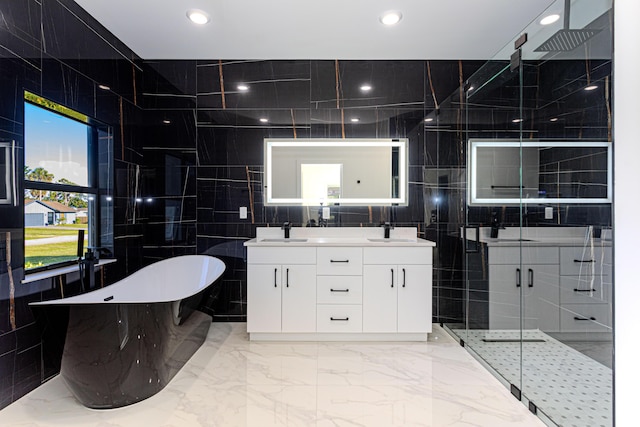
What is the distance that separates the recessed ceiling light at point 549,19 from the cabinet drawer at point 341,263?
1938mm

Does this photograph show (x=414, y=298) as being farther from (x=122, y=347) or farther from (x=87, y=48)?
(x=87, y=48)

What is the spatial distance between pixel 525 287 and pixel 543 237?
0.38 metres

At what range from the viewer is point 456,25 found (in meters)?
2.78

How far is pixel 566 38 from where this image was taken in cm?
167

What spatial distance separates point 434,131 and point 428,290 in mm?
1578

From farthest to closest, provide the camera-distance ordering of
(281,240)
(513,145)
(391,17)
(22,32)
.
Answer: (281,240) < (391,17) < (513,145) < (22,32)

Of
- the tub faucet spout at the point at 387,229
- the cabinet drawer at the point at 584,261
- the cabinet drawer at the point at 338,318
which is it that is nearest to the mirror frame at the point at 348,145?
the tub faucet spout at the point at 387,229

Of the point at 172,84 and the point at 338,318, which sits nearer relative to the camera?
the point at 338,318

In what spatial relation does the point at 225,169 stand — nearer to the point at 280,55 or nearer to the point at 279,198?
the point at 279,198

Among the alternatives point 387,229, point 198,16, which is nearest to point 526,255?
point 387,229

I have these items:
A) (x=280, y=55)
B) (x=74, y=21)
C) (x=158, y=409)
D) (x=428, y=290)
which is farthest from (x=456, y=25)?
(x=158, y=409)

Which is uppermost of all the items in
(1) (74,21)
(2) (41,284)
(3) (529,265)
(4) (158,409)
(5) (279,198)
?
(1) (74,21)

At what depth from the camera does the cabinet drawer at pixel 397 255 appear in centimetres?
294

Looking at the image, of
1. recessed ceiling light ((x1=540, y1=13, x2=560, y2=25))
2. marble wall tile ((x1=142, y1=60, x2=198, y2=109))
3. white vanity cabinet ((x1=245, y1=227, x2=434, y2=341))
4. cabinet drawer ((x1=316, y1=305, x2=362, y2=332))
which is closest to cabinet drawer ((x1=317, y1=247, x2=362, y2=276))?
white vanity cabinet ((x1=245, y1=227, x2=434, y2=341))
